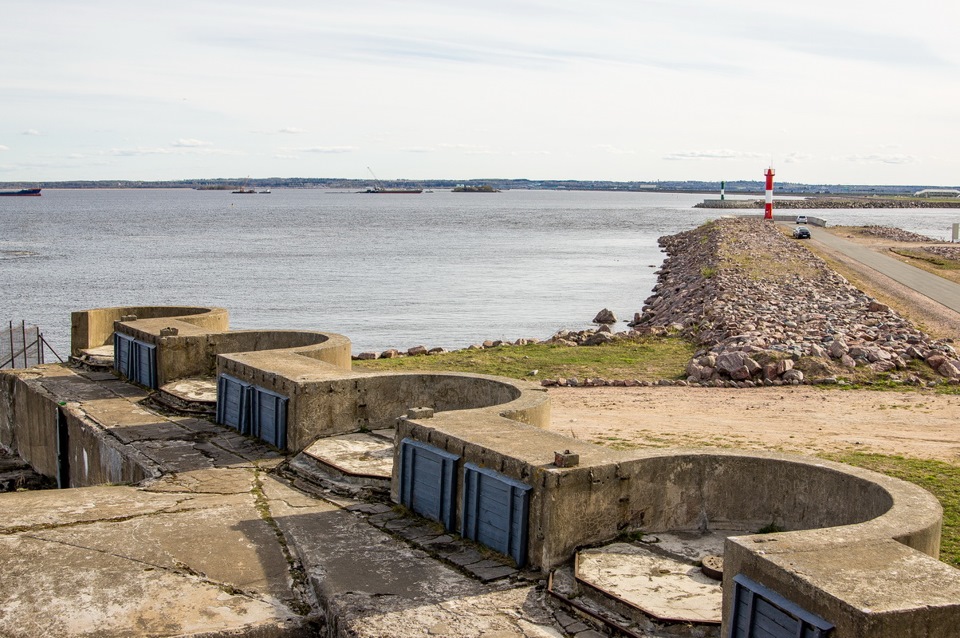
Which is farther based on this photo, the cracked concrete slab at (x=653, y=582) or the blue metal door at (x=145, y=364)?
the blue metal door at (x=145, y=364)

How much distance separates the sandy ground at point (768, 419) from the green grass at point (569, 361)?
198 cm

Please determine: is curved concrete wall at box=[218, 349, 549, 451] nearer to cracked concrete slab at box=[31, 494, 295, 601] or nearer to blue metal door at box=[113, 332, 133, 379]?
cracked concrete slab at box=[31, 494, 295, 601]

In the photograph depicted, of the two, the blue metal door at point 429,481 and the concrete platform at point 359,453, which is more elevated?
the blue metal door at point 429,481

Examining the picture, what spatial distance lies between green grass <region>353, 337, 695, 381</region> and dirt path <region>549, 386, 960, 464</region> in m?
2.00

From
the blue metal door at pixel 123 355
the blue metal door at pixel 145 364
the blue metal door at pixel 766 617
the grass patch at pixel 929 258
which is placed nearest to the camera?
the blue metal door at pixel 766 617

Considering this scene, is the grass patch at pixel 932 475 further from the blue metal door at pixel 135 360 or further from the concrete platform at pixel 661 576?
the blue metal door at pixel 135 360

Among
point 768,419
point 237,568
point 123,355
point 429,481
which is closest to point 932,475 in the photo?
Answer: point 768,419

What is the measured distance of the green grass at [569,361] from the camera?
76.7 feet

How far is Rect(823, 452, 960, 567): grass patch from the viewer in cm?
1186

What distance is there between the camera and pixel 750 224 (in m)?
83.1

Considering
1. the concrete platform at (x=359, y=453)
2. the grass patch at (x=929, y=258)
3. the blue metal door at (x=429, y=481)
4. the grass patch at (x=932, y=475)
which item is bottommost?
the grass patch at (x=932, y=475)

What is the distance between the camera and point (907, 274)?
146 ft

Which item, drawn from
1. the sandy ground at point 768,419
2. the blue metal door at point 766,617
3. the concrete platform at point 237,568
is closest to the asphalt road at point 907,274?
the sandy ground at point 768,419

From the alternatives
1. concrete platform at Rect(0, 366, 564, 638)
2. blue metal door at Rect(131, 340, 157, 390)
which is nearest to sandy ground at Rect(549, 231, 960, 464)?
concrete platform at Rect(0, 366, 564, 638)
